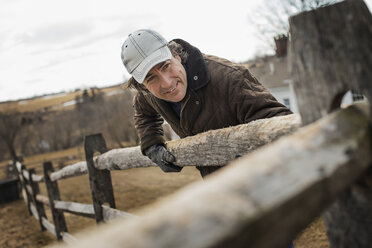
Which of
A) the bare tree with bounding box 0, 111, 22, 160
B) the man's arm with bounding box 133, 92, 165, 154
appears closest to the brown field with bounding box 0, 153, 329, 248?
the man's arm with bounding box 133, 92, 165, 154

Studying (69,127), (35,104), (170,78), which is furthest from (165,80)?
(35,104)

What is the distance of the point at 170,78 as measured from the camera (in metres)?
2.14

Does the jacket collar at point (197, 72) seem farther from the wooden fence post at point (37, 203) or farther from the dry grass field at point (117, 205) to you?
the wooden fence post at point (37, 203)

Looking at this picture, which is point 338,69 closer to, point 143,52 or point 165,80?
point 165,80

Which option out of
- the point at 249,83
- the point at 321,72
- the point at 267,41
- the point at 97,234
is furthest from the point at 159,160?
the point at 267,41

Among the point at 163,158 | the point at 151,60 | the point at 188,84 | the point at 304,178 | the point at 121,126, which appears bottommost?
the point at 121,126

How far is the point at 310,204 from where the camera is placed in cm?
59

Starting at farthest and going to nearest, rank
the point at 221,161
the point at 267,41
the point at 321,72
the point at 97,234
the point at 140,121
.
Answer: the point at 267,41, the point at 140,121, the point at 221,161, the point at 321,72, the point at 97,234

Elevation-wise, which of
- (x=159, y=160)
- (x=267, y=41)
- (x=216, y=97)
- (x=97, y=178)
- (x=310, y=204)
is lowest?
(x=97, y=178)

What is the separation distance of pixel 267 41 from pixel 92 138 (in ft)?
91.7

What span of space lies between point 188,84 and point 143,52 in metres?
0.40

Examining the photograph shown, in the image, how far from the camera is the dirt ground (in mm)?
5395

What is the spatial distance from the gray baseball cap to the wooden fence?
125 centimetres

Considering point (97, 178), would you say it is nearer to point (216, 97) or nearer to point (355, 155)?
point (216, 97)
